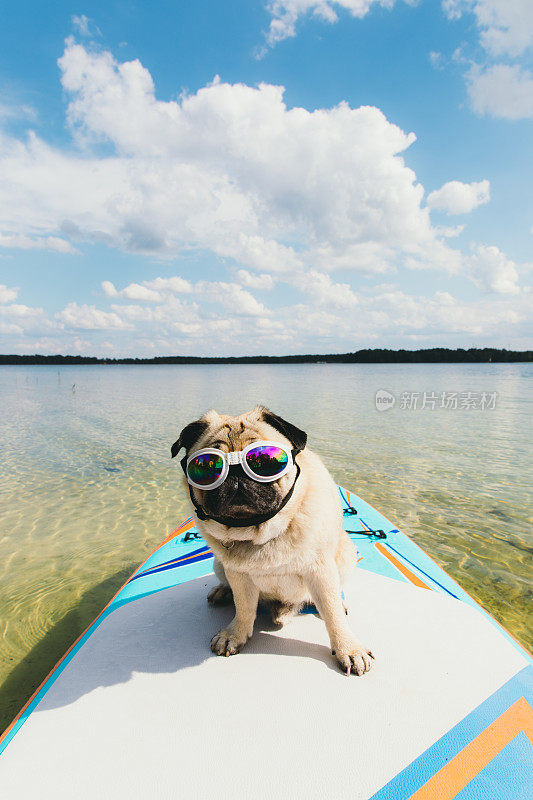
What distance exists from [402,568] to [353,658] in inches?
70.2

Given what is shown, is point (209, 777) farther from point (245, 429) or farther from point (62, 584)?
point (62, 584)

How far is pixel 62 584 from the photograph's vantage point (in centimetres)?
478

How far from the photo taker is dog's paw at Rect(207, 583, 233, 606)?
2869mm

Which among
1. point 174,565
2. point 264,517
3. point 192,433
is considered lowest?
point 174,565

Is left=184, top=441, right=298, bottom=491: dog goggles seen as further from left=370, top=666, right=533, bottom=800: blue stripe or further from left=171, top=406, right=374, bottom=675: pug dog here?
left=370, top=666, right=533, bottom=800: blue stripe

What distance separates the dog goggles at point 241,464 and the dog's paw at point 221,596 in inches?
49.1

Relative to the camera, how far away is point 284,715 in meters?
1.86

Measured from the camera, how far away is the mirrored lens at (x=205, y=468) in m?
2.00

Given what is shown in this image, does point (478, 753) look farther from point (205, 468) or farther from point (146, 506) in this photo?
point (146, 506)

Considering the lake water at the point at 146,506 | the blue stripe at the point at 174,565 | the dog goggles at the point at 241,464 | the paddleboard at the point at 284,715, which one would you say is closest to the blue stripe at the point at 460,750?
the paddleboard at the point at 284,715

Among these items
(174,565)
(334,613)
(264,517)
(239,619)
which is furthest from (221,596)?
(264,517)

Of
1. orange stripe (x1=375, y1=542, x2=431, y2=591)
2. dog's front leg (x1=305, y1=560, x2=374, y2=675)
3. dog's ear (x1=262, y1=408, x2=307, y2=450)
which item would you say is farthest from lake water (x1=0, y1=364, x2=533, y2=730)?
dog's ear (x1=262, y1=408, x2=307, y2=450)

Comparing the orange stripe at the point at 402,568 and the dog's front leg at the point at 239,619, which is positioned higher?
the dog's front leg at the point at 239,619

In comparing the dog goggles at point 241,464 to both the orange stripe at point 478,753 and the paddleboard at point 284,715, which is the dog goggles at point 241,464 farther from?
the orange stripe at point 478,753
